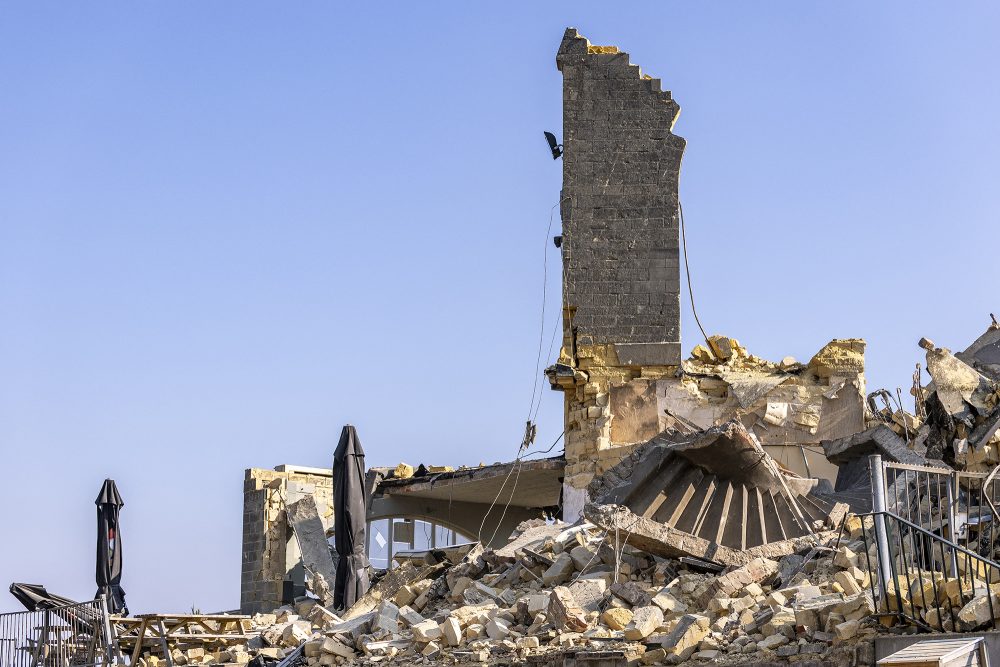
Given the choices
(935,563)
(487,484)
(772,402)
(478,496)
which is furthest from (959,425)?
(478,496)

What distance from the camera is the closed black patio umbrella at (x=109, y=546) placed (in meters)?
18.3

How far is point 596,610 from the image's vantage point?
1026 centimetres

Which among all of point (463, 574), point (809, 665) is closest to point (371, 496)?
point (463, 574)

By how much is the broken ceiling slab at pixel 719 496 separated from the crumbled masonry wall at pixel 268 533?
34.7 ft

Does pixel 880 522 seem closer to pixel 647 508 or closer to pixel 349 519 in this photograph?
pixel 647 508

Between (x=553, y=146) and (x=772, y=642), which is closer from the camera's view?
(x=772, y=642)

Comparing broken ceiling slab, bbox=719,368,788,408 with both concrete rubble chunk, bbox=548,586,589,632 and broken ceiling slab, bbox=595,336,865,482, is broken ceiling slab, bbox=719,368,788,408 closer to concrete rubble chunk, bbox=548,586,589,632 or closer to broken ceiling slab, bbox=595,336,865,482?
broken ceiling slab, bbox=595,336,865,482

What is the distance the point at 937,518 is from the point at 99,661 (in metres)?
8.45

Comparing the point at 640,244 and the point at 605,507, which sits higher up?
the point at 640,244

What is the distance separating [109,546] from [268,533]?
368 centimetres

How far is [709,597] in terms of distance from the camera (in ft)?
32.4

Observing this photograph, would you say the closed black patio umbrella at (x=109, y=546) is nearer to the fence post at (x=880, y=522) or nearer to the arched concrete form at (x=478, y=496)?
the arched concrete form at (x=478, y=496)

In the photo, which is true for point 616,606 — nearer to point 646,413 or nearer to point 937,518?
point 937,518

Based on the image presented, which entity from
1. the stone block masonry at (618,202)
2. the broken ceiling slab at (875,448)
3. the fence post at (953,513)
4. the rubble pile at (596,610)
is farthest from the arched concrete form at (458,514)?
the fence post at (953,513)
